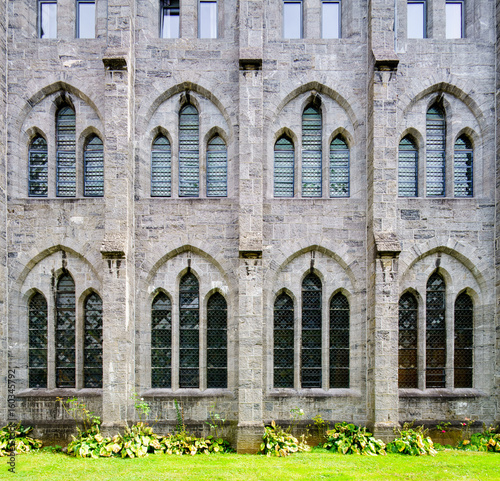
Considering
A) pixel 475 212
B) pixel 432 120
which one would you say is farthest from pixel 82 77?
pixel 475 212

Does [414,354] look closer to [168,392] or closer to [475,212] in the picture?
[475,212]

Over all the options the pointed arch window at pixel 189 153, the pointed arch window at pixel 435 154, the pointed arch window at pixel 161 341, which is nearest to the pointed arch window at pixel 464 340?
the pointed arch window at pixel 435 154

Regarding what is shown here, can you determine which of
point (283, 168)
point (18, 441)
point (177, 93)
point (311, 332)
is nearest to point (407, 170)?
point (283, 168)

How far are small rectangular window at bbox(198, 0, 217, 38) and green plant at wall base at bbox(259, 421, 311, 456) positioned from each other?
10.7m

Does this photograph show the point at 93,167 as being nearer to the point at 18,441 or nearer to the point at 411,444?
the point at 18,441

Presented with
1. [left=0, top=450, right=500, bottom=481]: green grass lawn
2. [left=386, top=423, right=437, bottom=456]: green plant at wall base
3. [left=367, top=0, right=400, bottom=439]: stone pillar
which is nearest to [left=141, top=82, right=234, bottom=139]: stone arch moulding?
[left=367, top=0, right=400, bottom=439]: stone pillar

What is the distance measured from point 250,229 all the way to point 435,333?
5.80m

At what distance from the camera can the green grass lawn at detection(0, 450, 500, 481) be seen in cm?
889

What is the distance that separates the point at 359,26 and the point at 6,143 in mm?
10202

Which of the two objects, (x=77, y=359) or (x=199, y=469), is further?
(x=77, y=359)

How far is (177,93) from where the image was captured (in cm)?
1218

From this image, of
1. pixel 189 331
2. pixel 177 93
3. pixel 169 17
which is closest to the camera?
pixel 189 331

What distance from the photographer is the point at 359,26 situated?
1205 centimetres

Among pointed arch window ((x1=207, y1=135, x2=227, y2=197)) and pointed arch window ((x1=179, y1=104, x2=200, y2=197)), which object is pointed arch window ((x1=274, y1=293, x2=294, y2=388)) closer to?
pointed arch window ((x1=207, y1=135, x2=227, y2=197))
